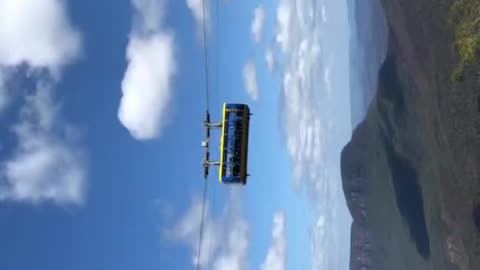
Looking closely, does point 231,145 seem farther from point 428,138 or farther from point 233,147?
point 428,138

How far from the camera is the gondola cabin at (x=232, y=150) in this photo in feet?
285

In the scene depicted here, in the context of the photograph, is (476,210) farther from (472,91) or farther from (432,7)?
(432,7)

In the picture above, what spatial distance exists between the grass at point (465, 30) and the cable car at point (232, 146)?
40.2m

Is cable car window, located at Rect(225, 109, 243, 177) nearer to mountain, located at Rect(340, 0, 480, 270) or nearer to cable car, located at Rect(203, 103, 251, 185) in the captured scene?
cable car, located at Rect(203, 103, 251, 185)

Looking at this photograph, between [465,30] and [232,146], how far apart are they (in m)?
46.3

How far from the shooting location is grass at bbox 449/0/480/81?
94.2m

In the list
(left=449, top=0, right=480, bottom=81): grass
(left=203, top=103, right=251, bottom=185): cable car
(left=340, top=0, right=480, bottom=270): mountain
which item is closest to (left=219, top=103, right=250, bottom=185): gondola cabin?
(left=203, top=103, right=251, bottom=185): cable car

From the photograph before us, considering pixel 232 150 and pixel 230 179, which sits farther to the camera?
pixel 232 150

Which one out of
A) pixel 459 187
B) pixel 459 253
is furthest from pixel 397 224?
pixel 459 187

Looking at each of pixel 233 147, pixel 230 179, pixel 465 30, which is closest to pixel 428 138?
pixel 465 30

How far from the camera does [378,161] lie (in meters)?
196

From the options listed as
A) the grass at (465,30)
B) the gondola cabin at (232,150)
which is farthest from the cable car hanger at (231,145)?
the grass at (465,30)

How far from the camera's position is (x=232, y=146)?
286ft

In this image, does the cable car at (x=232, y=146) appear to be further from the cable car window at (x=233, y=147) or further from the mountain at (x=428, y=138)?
the mountain at (x=428, y=138)
